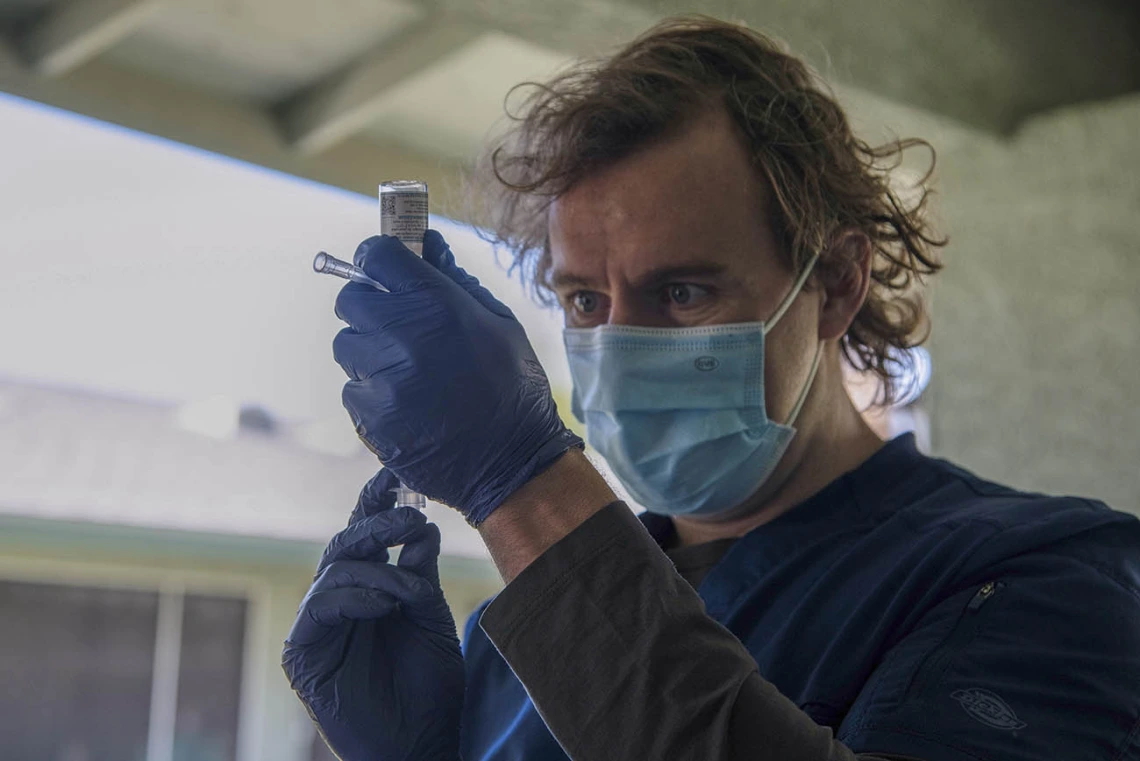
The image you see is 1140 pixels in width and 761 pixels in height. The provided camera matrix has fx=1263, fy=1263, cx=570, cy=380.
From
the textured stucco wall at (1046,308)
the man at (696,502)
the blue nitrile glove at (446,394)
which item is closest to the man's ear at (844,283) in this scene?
the man at (696,502)

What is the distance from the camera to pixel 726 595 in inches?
51.8

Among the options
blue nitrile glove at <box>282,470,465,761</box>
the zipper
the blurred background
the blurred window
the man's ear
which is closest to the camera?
the zipper

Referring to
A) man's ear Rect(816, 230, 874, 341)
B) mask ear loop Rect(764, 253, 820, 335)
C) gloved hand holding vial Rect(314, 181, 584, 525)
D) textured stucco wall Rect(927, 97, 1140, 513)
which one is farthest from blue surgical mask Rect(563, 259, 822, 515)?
textured stucco wall Rect(927, 97, 1140, 513)

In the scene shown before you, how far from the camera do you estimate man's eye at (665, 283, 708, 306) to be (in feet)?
4.65

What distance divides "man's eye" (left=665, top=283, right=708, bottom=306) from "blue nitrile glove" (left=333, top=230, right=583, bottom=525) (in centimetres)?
44

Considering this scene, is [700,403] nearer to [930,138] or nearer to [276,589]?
[930,138]

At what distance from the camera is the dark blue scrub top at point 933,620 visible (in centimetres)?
98

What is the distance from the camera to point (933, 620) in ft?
3.52

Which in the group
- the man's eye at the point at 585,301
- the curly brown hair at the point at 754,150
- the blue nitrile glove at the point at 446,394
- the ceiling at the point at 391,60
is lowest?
the blue nitrile glove at the point at 446,394

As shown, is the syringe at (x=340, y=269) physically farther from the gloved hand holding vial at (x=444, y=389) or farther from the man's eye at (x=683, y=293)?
the man's eye at (x=683, y=293)

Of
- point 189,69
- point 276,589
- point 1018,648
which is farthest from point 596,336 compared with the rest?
point 276,589

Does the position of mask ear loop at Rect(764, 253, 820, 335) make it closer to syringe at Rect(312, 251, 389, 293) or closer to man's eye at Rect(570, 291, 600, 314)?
man's eye at Rect(570, 291, 600, 314)

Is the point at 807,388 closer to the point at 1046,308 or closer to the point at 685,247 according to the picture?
the point at 685,247

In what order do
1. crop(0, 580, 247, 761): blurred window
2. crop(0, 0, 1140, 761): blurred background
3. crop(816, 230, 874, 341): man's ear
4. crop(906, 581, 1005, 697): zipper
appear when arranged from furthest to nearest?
crop(0, 580, 247, 761): blurred window → crop(0, 0, 1140, 761): blurred background → crop(816, 230, 874, 341): man's ear → crop(906, 581, 1005, 697): zipper
